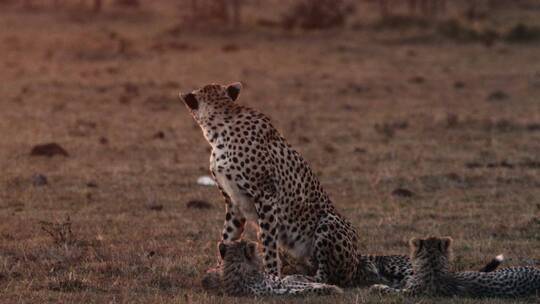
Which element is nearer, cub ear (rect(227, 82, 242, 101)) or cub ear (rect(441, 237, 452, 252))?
cub ear (rect(441, 237, 452, 252))

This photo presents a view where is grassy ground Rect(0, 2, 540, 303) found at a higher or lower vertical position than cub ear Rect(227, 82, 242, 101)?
lower

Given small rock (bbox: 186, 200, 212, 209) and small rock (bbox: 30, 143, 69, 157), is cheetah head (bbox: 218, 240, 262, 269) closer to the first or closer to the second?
small rock (bbox: 186, 200, 212, 209)

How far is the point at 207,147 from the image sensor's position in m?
15.4

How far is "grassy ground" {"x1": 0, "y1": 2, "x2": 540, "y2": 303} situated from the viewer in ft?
28.7

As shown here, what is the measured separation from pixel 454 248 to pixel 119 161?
19.7 feet

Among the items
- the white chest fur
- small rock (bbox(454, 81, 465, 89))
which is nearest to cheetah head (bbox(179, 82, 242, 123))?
the white chest fur

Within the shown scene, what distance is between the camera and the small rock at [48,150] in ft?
47.2

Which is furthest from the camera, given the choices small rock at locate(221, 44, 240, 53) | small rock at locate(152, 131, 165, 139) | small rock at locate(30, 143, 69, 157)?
small rock at locate(221, 44, 240, 53)

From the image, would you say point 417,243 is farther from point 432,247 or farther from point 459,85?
point 459,85

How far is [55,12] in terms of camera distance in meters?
40.4

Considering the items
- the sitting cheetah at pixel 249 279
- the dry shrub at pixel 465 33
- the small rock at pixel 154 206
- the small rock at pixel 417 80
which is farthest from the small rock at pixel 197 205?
the dry shrub at pixel 465 33

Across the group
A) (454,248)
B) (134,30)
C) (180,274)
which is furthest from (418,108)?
(134,30)

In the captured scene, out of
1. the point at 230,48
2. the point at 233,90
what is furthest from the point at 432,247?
the point at 230,48

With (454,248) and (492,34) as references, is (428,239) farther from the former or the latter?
(492,34)
